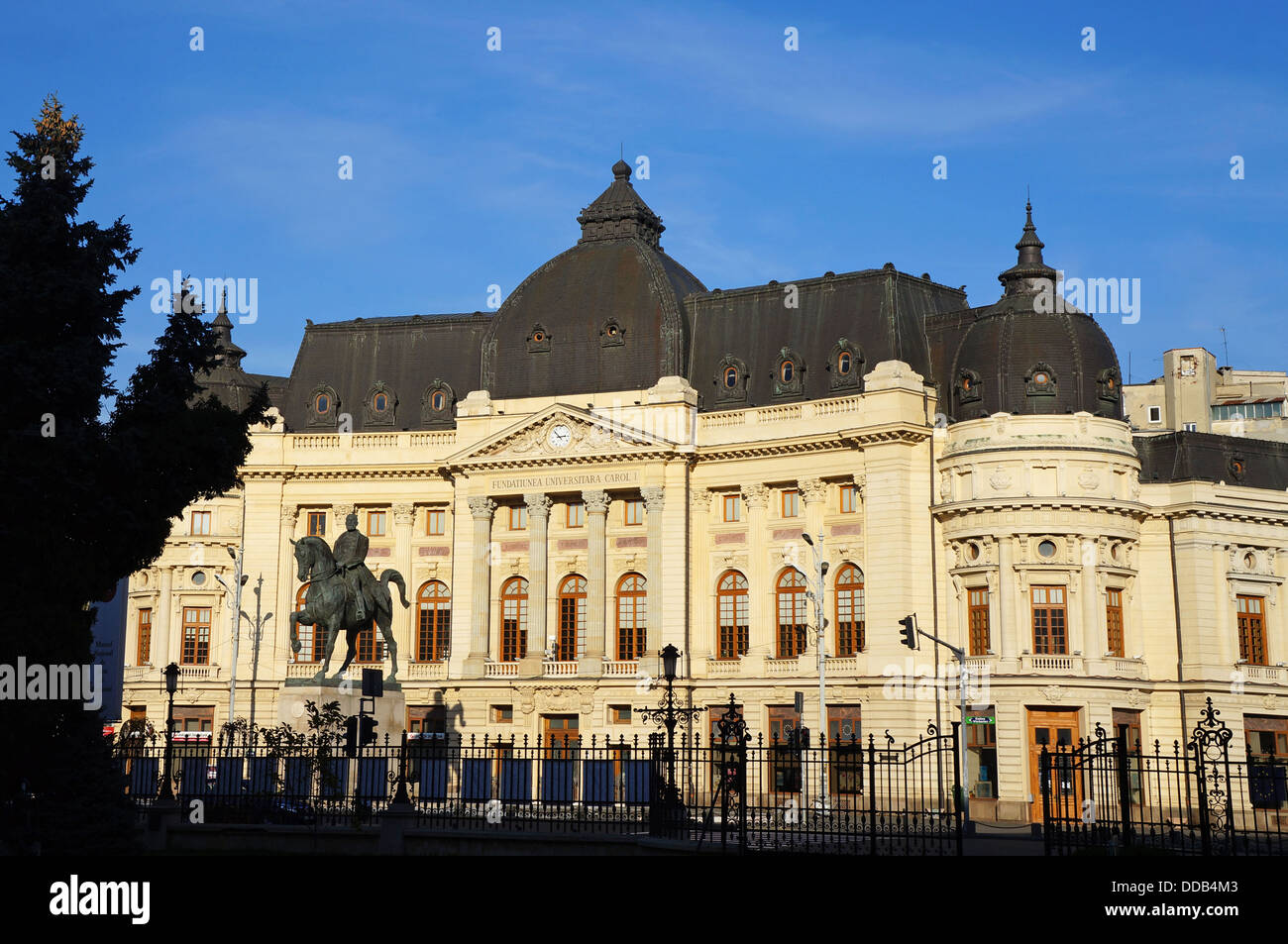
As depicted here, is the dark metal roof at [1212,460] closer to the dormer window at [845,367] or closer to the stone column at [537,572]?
the dormer window at [845,367]

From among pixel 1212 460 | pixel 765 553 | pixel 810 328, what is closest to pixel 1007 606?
pixel 765 553

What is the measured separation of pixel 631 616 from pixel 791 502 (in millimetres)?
8822

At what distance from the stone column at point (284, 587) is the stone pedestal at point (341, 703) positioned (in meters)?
29.7

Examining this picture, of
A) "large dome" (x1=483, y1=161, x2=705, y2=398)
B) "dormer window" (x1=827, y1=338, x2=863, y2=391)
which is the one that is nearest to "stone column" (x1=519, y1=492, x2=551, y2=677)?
"large dome" (x1=483, y1=161, x2=705, y2=398)

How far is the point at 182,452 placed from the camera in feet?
108

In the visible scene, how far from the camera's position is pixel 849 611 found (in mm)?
68438

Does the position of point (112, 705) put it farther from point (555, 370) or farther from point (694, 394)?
point (694, 394)

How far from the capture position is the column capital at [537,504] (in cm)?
7394

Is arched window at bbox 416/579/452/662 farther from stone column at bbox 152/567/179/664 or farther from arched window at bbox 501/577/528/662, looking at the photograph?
stone column at bbox 152/567/179/664

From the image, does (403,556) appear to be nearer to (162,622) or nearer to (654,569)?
(162,622)

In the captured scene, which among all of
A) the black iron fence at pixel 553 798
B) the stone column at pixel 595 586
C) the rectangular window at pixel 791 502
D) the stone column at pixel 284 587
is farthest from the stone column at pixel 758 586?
the black iron fence at pixel 553 798

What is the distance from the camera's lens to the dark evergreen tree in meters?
31.0

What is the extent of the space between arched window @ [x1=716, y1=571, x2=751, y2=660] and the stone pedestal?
25308 mm

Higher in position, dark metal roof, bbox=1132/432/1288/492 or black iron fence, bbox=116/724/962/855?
→ dark metal roof, bbox=1132/432/1288/492
